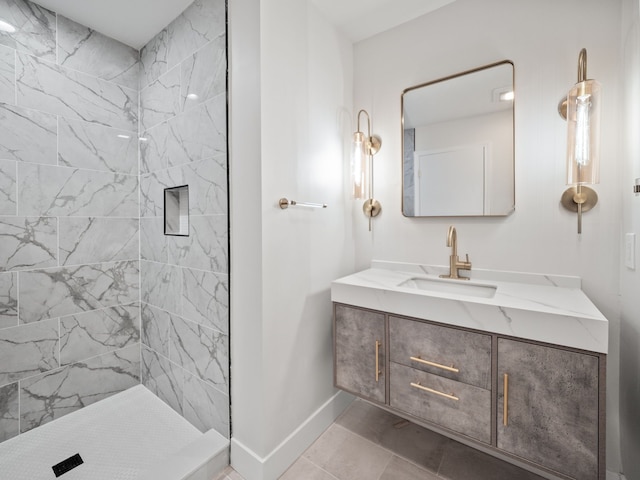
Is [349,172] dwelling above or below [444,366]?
above

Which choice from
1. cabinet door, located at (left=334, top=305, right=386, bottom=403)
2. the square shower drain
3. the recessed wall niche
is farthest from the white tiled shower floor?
the recessed wall niche

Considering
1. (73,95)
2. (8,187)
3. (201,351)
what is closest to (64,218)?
(8,187)

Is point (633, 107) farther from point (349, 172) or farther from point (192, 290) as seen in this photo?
point (192, 290)

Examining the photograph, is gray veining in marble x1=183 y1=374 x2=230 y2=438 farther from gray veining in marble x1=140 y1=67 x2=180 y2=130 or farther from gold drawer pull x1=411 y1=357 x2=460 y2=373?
gray veining in marble x1=140 y1=67 x2=180 y2=130

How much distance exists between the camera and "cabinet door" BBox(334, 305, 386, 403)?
4.69 ft

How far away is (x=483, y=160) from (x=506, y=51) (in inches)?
22.2

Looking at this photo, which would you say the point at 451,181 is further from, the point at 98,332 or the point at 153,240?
the point at 98,332

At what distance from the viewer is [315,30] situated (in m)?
1.70

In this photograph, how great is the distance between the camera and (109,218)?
6.59ft

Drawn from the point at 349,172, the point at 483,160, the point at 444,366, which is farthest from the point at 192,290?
the point at 483,160

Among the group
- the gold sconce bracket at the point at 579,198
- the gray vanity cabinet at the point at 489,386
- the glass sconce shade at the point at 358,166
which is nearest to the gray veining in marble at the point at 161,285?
the gray vanity cabinet at the point at 489,386

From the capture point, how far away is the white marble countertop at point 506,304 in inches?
38.8

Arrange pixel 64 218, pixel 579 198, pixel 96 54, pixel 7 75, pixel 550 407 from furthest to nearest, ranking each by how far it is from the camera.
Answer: pixel 96 54 → pixel 64 218 → pixel 7 75 → pixel 579 198 → pixel 550 407

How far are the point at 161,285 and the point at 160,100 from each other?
4.08 ft
